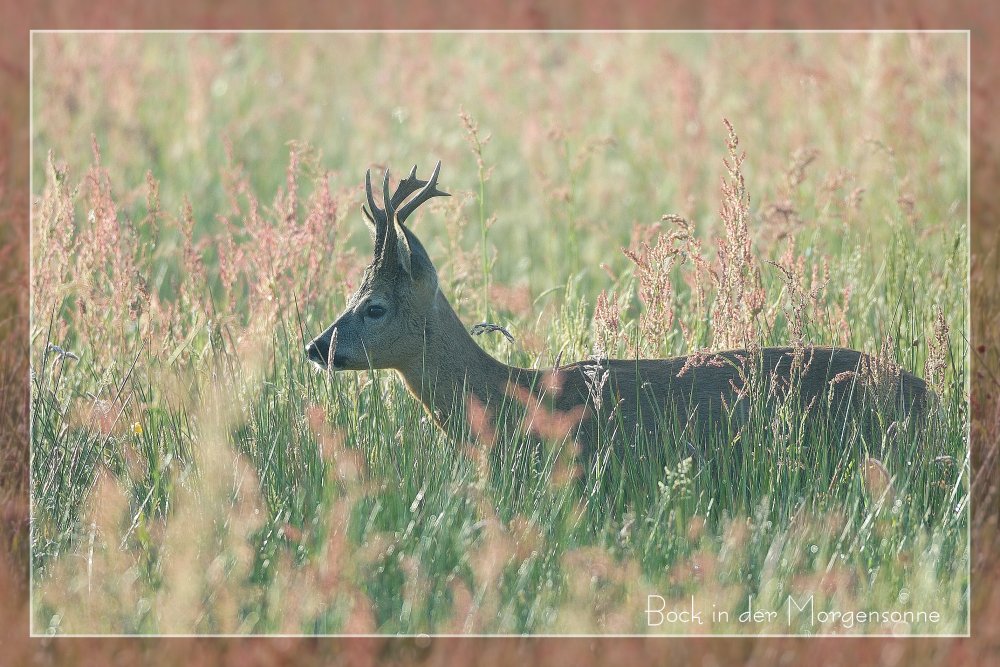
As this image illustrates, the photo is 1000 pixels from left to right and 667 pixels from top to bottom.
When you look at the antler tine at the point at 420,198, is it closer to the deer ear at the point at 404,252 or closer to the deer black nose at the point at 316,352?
the deer ear at the point at 404,252

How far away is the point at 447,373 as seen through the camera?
5.87 metres

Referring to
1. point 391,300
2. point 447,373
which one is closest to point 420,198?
Result: point 391,300

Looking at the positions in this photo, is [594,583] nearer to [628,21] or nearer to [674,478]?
[674,478]

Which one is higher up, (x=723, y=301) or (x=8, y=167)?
(x=8, y=167)

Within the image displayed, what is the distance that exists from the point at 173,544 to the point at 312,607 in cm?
71

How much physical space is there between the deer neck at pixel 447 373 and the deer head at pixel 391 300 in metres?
0.05

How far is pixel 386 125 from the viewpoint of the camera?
36.3 ft

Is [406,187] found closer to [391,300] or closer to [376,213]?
[376,213]

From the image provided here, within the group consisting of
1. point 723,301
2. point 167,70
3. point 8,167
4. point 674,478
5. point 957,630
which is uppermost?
point 167,70

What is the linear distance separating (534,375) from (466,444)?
0.46 meters

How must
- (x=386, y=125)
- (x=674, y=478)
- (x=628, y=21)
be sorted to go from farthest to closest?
(x=386, y=125), (x=628, y=21), (x=674, y=478)

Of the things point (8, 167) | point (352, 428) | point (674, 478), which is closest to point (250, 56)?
point (8, 167)

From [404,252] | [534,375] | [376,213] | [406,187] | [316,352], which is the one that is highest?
[406,187]

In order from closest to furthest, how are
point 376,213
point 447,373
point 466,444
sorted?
point 466,444, point 376,213, point 447,373
